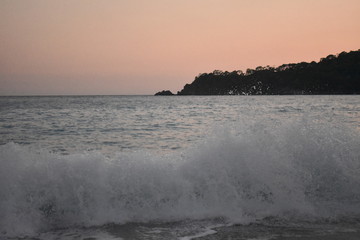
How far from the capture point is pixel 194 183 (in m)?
6.23

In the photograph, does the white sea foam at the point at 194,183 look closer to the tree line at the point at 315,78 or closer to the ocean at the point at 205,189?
the ocean at the point at 205,189

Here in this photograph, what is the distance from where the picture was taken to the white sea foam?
5.36 meters

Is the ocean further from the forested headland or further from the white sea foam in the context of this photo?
the forested headland

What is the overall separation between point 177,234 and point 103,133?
13.4 metres

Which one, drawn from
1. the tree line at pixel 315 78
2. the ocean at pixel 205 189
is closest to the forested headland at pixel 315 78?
the tree line at pixel 315 78

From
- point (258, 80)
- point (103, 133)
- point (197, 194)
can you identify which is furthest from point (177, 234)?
point (258, 80)

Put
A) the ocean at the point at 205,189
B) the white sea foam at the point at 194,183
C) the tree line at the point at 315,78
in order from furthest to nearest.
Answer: the tree line at the point at 315,78 → the white sea foam at the point at 194,183 → the ocean at the point at 205,189

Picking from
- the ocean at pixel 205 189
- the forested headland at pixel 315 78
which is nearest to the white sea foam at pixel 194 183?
the ocean at pixel 205 189

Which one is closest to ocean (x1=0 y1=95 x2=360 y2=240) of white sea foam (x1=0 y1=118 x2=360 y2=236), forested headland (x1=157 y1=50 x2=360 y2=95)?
white sea foam (x1=0 y1=118 x2=360 y2=236)

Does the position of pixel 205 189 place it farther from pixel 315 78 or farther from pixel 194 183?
pixel 315 78

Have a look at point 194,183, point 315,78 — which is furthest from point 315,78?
point 194,183

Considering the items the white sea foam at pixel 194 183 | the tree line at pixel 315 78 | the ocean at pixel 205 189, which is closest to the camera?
the ocean at pixel 205 189

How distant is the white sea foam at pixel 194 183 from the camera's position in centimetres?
536

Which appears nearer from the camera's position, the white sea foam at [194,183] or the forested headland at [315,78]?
the white sea foam at [194,183]
